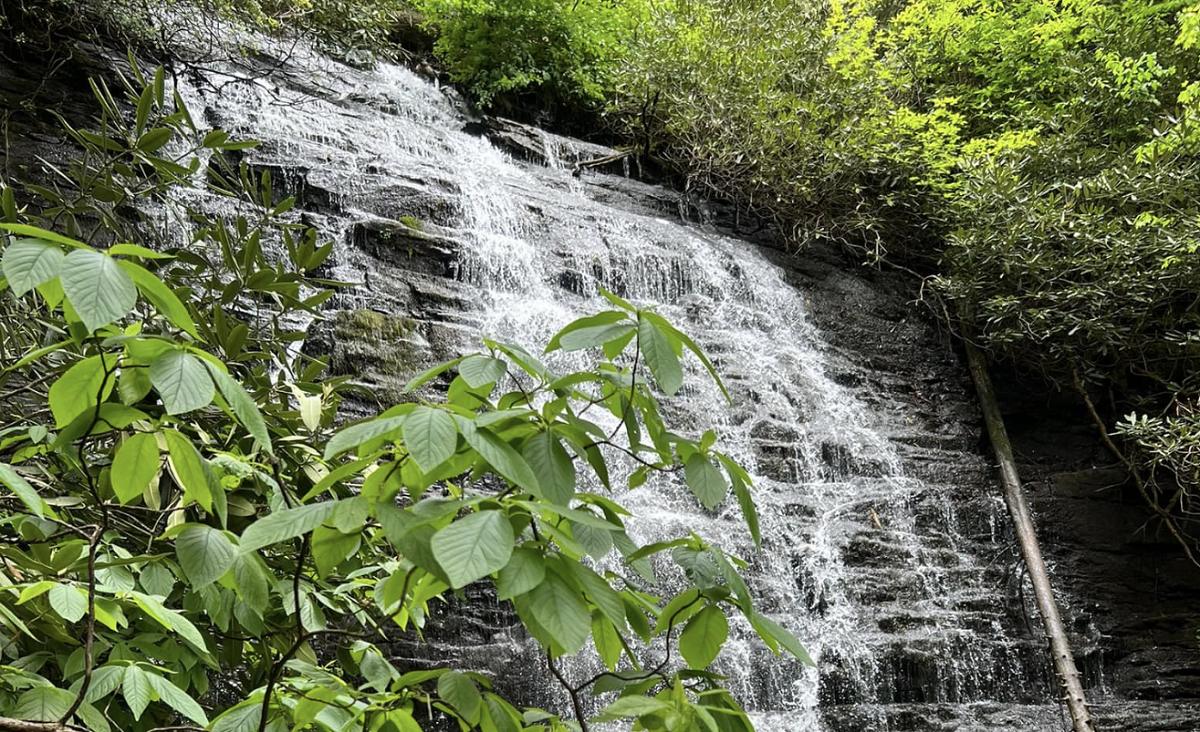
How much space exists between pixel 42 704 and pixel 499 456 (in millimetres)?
1105

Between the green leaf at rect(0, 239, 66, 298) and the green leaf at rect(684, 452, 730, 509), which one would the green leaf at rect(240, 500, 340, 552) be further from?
the green leaf at rect(684, 452, 730, 509)

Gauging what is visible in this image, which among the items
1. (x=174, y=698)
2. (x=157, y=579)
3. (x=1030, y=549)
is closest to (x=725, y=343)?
(x=1030, y=549)

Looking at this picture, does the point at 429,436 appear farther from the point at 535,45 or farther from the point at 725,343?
the point at 535,45

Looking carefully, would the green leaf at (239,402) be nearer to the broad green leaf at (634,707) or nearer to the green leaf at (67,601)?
the broad green leaf at (634,707)

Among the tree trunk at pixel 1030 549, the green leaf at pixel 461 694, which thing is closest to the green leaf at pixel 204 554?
the green leaf at pixel 461 694

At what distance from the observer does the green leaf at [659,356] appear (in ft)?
3.41

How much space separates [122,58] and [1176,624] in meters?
11.0

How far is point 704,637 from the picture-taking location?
3.68 ft

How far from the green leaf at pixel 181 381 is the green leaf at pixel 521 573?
38 cm

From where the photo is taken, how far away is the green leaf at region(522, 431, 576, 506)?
3.16 feet

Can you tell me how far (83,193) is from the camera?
286cm

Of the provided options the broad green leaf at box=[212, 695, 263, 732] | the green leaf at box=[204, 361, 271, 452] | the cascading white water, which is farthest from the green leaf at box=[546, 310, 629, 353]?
the cascading white water

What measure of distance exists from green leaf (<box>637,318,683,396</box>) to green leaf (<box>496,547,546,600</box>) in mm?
282

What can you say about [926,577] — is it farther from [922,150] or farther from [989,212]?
[922,150]
